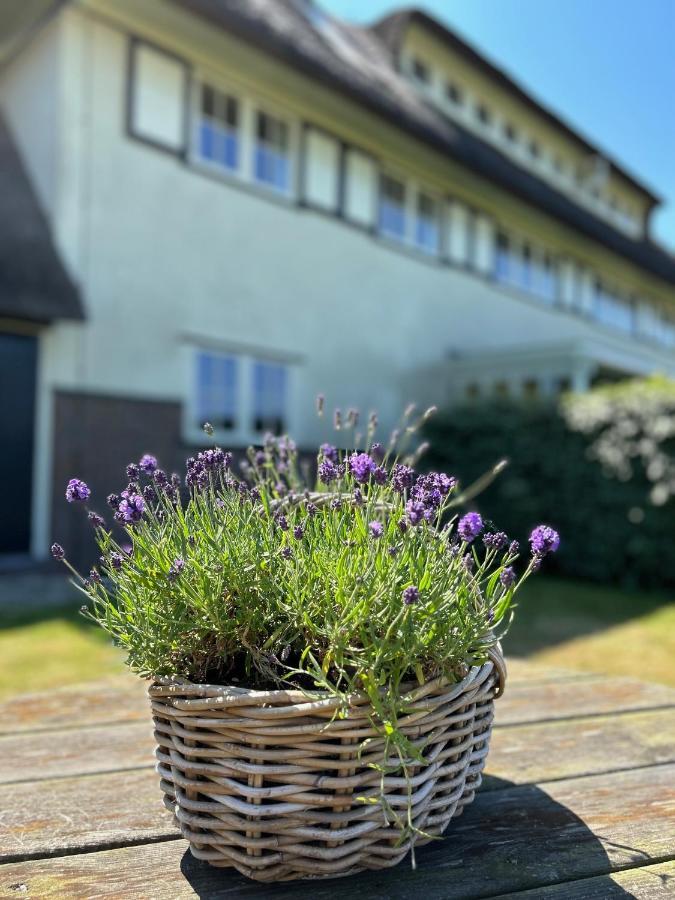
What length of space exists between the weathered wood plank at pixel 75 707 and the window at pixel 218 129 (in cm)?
759

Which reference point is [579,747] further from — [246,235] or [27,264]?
[246,235]

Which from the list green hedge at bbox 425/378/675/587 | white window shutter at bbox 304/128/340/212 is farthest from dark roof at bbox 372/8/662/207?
green hedge at bbox 425/378/675/587

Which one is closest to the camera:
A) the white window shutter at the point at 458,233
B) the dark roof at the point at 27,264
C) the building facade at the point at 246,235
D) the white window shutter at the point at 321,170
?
the dark roof at the point at 27,264

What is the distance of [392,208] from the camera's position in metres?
10.8

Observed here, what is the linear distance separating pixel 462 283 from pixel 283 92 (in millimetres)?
4376

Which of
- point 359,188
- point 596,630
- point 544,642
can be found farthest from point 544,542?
point 359,188

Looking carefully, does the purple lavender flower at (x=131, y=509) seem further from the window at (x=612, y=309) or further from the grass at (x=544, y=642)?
the window at (x=612, y=309)

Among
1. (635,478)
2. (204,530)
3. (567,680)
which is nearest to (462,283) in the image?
(635,478)

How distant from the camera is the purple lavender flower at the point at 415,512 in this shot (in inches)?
36.8

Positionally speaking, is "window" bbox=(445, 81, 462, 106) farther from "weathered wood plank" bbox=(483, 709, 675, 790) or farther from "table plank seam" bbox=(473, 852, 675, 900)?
"table plank seam" bbox=(473, 852, 675, 900)

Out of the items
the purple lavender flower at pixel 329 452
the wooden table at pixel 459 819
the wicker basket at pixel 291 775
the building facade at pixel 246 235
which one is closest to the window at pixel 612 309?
the building facade at pixel 246 235

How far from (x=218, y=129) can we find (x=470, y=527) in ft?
28.0

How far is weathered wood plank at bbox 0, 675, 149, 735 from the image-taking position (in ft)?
5.33

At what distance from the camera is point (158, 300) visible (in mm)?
7891
